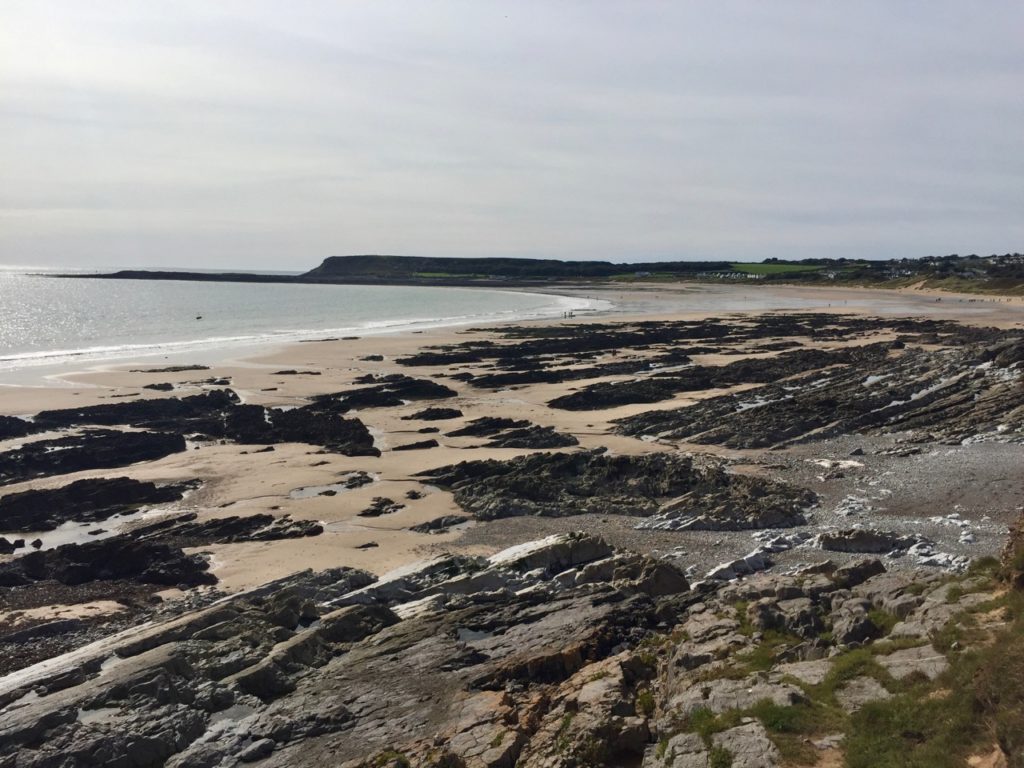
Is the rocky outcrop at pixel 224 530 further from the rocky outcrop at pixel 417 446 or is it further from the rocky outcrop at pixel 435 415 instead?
the rocky outcrop at pixel 435 415

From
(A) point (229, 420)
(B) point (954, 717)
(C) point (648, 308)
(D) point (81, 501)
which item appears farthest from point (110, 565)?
(C) point (648, 308)

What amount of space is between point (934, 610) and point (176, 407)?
1480 inches

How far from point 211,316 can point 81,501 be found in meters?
82.3

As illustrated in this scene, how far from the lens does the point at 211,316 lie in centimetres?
10500

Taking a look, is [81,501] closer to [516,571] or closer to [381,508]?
[381,508]

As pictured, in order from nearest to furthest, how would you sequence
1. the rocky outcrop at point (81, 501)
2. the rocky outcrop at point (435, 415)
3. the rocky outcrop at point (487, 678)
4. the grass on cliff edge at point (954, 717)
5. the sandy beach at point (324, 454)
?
1. the grass on cliff edge at point (954, 717)
2. the rocky outcrop at point (487, 678)
3. the sandy beach at point (324, 454)
4. the rocky outcrop at point (81, 501)
5. the rocky outcrop at point (435, 415)

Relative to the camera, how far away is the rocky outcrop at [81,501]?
25.9 metres

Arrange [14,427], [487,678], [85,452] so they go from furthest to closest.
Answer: [14,427], [85,452], [487,678]

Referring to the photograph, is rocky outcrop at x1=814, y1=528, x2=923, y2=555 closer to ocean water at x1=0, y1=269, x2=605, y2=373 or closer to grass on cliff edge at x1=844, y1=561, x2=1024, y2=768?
grass on cliff edge at x1=844, y1=561, x2=1024, y2=768

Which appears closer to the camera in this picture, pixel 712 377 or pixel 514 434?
pixel 514 434

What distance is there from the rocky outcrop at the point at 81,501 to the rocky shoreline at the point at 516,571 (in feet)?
0.32

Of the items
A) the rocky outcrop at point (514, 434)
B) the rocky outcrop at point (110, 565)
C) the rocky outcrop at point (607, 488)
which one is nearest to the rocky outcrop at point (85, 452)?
the rocky outcrop at point (110, 565)

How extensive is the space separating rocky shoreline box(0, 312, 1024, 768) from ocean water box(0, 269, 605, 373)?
3226 centimetres

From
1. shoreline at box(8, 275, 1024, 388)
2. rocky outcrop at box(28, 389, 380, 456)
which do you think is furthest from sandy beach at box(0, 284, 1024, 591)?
shoreline at box(8, 275, 1024, 388)
